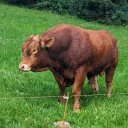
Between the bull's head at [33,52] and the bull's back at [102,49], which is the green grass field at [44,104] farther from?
the bull's back at [102,49]

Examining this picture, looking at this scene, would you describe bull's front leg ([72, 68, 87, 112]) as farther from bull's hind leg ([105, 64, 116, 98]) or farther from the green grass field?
bull's hind leg ([105, 64, 116, 98])

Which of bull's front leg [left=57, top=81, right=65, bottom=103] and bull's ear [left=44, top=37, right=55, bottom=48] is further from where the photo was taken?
bull's front leg [left=57, top=81, right=65, bottom=103]

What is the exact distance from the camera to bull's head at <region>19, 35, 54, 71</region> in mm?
9359

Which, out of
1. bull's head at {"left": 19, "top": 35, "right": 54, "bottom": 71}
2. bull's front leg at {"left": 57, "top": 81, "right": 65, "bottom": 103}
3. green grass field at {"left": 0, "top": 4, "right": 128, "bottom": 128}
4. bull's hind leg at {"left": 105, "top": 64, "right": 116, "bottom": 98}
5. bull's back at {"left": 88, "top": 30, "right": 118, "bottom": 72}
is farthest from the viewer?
bull's hind leg at {"left": 105, "top": 64, "right": 116, "bottom": 98}

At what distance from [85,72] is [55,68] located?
2.20ft

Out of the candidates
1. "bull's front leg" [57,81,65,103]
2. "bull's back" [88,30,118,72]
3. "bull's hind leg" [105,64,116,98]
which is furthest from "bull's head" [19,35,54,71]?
"bull's hind leg" [105,64,116,98]

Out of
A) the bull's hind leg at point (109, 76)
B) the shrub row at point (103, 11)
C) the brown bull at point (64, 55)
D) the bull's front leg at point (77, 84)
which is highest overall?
the brown bull at point (64, 55)

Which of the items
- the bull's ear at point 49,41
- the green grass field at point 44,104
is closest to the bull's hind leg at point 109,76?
the green grass field at point 44,104

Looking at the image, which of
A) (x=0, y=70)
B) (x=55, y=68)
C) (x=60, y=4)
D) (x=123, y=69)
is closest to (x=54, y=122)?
(x=55, y=68)

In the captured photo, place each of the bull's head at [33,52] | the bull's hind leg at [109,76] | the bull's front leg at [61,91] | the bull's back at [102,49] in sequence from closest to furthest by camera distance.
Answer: the bull's head at [33,52] → the bull's front leg at [61,91] → the bull's back at [102,49] → the bull's hind leg at [109,76]

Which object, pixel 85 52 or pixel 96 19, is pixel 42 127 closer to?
pixel 85 52

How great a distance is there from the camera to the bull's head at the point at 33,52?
9359 mm

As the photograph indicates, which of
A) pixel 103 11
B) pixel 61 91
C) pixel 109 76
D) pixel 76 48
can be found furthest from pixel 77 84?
pixel 103 11

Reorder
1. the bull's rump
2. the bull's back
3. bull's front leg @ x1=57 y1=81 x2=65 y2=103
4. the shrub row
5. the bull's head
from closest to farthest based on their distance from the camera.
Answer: the bull's head
the bull's rump
bull's front leg @ x1=57 y1=81 x2=65 y2=103
the bull's back
the shrub row
